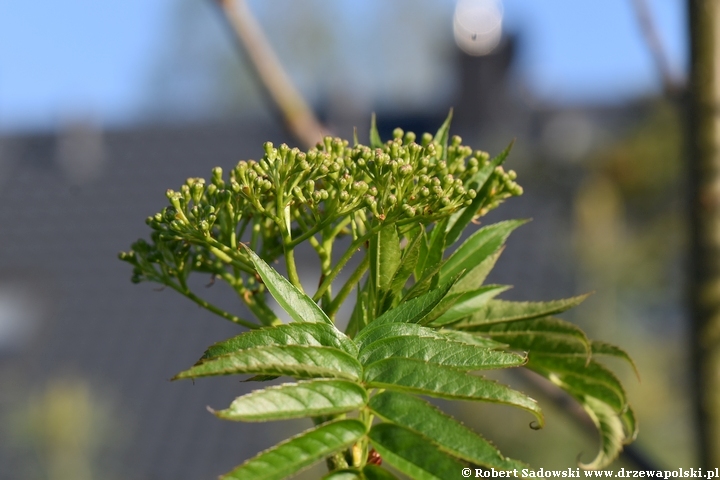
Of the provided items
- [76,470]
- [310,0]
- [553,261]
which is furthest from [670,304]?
[310,0]

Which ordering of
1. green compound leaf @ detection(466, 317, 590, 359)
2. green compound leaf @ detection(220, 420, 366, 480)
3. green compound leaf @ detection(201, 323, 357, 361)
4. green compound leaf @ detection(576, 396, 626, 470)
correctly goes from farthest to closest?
green compound leaf @ detection(576, 396, 626, 470) < green compound leaf @ detection(466, 317, 590, 359) < green compound leaf @ detection(201, 323, 357, 361) < green compound leaf @ detection(220, 420, 366, 480)

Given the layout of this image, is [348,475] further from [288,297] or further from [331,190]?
[331,190]

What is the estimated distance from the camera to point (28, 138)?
24.6 metres

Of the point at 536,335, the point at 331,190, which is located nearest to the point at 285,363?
the point at 331,190

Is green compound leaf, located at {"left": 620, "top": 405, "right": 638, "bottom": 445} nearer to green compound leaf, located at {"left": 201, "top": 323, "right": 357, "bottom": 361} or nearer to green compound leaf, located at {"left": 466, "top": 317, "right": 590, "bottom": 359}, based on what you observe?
green compound leaf, located at {"left": 466, "top": 317, "right": 590, "bottom": 359}

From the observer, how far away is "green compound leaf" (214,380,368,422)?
40.5 inches

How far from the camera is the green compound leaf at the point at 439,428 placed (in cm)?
105

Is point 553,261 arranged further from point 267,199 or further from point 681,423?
point 267,199

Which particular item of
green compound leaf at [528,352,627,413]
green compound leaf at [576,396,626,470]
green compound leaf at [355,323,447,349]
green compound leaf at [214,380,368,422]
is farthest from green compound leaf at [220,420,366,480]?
green compound leaf at [576,396,626,470]

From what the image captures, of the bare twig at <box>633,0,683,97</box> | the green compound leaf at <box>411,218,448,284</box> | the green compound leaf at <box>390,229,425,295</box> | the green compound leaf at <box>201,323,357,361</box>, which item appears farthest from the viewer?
the bare twig at <box>633,0,683,97</box>

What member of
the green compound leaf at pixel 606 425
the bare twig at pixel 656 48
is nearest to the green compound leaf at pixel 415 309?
the green compound leaf at pixel 606 425

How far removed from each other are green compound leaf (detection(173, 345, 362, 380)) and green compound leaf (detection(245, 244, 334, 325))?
3.0 inches

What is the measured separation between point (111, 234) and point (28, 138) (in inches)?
339

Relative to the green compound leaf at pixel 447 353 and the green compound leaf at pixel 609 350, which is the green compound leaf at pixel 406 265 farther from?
the green compound leaf at pixel 609 350
